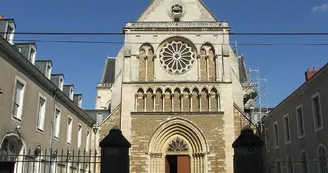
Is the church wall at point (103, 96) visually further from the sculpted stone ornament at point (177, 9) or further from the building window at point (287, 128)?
the building window at point (287, 128)

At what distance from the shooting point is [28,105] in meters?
14.9

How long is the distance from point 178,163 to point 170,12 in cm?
1048

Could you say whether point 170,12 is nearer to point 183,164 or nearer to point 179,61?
point 179,61

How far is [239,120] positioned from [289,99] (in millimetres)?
5010

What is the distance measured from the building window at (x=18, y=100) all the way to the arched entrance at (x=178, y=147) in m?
10.3

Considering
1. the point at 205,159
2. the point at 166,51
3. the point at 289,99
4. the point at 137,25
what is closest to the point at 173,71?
the point at 166,51

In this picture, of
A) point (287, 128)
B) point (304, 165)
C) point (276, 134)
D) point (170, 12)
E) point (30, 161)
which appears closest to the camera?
point (30, 161)

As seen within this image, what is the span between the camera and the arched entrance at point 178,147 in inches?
901

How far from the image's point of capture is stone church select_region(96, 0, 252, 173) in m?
22.9

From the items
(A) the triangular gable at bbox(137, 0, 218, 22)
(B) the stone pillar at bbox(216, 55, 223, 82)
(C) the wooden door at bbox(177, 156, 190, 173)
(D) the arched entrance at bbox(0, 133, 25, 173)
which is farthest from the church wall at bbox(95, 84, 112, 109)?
(D) the arched entrance at bbox(0, 133, 25, 173)

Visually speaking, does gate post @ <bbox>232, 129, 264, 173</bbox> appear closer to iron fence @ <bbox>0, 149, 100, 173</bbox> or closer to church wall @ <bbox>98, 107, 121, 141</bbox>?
iron fence @ <bbox>0, 149, 100, 173</bbox>

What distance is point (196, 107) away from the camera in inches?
923

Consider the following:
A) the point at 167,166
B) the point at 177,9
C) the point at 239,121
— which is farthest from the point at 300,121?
the point at 177,9

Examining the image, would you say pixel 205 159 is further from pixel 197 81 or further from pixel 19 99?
pixel 19 99
